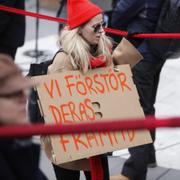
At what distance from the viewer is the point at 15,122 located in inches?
89.5

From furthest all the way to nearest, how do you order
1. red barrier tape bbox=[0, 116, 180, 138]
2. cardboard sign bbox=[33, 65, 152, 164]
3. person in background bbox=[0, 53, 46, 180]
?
1. cardboard sign bbox=[33, 65, 152, 164]
2. person in background bbox=[0, 53, 46, 180]
3. red barrier tape bbox=[0, 116, 180, 138]

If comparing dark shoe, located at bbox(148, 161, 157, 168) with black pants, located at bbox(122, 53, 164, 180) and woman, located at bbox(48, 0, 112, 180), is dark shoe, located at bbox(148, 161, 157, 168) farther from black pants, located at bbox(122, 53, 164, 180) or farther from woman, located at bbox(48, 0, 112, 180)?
woman, located at bbox(48, 0, 112, 180)

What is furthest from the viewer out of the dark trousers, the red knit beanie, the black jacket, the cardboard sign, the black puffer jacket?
the black jacket

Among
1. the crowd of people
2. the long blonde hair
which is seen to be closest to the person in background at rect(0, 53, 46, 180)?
the crowd of people

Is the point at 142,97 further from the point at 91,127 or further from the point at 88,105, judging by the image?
the point at 91,127

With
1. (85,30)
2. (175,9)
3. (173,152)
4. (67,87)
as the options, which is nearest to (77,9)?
(85,30)

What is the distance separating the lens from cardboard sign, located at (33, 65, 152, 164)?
3730mm

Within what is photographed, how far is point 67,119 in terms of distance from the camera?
12.4 ft

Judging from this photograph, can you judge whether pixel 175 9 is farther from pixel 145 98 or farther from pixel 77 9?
pixel 77 9

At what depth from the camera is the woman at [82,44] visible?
393 centimetres

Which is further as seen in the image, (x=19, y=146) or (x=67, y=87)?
(x=67, y=87)

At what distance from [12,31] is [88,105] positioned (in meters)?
1.95

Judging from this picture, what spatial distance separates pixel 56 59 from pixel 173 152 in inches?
87.8

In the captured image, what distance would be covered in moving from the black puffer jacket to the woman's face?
0.95 m
